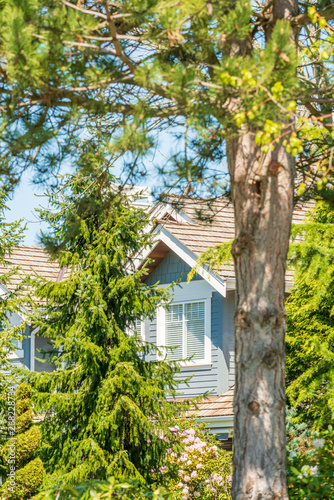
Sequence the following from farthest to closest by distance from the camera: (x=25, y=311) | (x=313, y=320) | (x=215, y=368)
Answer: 1. (x=25, y=311)
2. (x=215, y=368)
3. (x=313, y=320)

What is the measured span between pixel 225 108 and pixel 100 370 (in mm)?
6351

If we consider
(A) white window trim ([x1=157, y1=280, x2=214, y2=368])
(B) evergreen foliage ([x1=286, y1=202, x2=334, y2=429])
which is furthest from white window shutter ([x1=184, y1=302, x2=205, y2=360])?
(B) evergreen foliage ([x1=286, y1=202, x2=334, y2=429])

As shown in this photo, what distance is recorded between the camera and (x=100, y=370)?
36.8 feet

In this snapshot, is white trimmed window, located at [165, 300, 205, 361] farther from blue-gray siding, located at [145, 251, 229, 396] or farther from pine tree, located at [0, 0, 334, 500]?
pine tree, located at [0, 0, 334, 500]

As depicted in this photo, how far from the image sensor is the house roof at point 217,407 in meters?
14.2

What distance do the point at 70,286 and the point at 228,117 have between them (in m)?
6.32

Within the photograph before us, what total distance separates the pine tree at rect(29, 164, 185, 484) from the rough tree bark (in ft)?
13.2

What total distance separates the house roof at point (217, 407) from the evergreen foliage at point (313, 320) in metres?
1.93

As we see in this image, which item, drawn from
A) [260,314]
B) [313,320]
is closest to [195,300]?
[313,320]

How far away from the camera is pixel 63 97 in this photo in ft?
19.9

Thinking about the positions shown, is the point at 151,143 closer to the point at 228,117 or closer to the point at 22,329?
Answer: the point at 228,117

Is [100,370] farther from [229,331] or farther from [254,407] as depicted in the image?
[254,407]

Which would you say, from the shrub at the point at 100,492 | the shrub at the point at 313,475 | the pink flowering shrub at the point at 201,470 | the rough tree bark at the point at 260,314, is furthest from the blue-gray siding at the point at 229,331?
the shrub at the point at 100,492

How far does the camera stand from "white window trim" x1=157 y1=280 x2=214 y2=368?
15.7m
